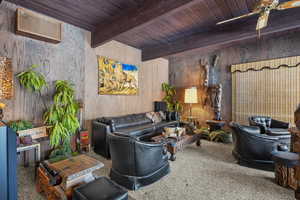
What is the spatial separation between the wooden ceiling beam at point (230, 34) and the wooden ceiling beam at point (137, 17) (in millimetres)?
1728

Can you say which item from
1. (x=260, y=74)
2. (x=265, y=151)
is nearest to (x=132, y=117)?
(x=265, y=151)

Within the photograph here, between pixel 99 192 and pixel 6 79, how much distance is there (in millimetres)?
2669

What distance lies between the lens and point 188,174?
7.92ft

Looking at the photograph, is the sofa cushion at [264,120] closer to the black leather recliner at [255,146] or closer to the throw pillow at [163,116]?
the black leather recliner at [255,146]

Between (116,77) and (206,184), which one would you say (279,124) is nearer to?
(206,184)

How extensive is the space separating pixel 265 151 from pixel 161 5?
3182 mm

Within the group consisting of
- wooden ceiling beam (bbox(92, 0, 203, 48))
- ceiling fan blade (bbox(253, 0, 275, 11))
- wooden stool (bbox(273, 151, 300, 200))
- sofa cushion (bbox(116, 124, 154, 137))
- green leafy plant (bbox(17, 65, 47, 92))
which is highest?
wooden ceiling beam (bbox(92, 0, 203, 48))

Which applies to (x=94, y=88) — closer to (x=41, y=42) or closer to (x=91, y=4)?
(x=41, y=42)

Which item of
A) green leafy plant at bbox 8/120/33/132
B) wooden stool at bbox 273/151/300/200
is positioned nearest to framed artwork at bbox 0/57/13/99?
green leafy plant at bbox 8/120/33/132

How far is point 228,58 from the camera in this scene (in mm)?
4949

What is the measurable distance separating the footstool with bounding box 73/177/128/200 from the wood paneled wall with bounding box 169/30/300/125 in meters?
4.81

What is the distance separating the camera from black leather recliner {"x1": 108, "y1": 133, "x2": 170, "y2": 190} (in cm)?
191

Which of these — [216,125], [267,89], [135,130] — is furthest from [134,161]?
[267,89]

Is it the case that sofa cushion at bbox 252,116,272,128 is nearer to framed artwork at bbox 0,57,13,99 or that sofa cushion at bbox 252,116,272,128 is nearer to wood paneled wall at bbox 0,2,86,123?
wood paneled wall at bbox 0,2,86,123
